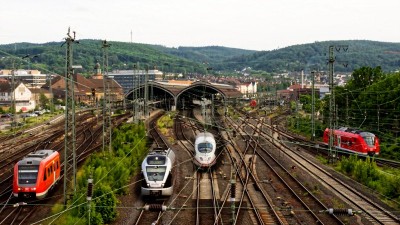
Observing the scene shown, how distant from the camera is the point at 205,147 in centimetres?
3741

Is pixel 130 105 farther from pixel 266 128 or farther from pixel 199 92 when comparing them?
pixel 266 128

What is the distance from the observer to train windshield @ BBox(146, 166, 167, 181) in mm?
28750

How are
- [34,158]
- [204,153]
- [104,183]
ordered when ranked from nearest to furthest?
[104,183]
[34,158]
[204,153]

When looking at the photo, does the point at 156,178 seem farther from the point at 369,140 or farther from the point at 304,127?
the point at 304,127

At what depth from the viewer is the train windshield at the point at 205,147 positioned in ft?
122

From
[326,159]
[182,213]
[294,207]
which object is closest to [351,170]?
[326,159]

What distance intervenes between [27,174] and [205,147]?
14102 mm

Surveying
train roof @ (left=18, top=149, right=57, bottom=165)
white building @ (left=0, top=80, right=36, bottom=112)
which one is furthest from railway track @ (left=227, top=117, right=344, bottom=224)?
white building @ (left=0, top=80, right=36, bottom=112)

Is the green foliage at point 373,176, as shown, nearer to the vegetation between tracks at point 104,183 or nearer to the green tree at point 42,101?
the vegetation between tracks at point 104,183

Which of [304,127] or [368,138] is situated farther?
[304,127]

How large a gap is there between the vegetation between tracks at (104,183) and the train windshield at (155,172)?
1524 millimetres

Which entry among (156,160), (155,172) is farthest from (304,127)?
(155,172)

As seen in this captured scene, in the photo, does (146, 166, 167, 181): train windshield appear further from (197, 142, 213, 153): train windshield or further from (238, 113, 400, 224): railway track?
(238, 113, 400, 224): railway track

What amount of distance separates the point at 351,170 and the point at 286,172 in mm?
4930
